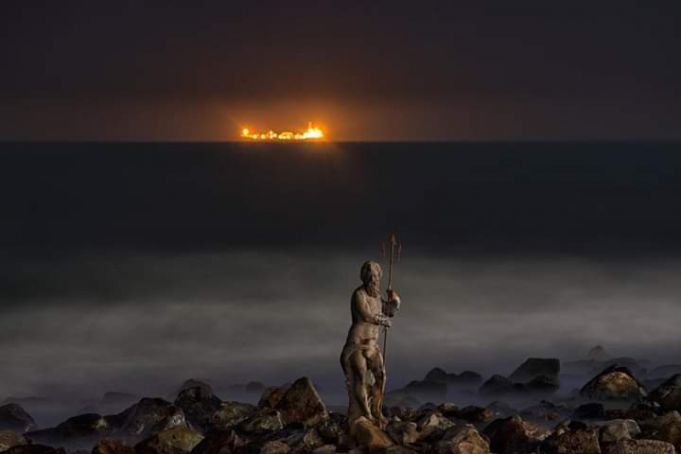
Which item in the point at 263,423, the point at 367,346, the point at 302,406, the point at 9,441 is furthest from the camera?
the point at 302,406

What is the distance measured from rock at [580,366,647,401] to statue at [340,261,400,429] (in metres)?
6.28

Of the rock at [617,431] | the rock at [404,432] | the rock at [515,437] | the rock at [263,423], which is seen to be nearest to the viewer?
the rock at [404,432]

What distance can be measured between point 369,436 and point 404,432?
714 mm

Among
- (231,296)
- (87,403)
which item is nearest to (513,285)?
(231,296)

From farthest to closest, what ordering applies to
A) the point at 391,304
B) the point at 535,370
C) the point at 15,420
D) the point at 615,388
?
the point at 535,370, the point at 615,388, the point at 15,420, the point at 391,304

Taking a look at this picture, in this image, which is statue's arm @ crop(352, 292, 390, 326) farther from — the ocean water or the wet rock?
the ocean water

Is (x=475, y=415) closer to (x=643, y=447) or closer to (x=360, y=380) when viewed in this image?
(x=360, y=380)

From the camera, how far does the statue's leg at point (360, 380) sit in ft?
51.9

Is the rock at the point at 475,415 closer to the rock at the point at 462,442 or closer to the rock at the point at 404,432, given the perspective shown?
the rock at the point at 404,432

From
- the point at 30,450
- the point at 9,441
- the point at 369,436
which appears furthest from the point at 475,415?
the point at 9,441

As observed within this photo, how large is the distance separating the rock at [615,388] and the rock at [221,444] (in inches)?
306

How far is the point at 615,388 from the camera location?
21.2 m

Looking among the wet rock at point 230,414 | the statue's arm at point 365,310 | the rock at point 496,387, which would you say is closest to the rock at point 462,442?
the statue's arm at point 365,310

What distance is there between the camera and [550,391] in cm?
2280
